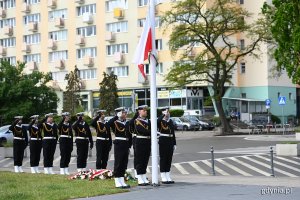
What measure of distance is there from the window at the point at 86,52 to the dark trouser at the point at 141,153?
64.2 meters

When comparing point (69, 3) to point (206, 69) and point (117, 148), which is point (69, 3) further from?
point (117, 148)

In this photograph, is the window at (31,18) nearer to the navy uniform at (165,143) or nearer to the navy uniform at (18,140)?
the navy uniform at (18,140)

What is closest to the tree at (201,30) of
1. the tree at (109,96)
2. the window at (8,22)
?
the tree at (109,96)

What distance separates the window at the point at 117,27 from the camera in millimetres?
77250

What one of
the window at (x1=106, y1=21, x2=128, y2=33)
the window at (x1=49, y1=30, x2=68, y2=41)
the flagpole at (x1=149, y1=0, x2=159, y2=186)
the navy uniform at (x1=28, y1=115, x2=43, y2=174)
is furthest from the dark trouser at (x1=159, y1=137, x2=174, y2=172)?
the window at (x1=49, y1=30, x2=68, y2=41)

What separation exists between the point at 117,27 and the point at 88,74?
7.40m

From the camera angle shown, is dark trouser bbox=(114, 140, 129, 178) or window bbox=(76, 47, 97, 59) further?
window bbox=(76, 47, 97, 59)

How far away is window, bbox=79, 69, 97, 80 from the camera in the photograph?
79412 millimetres

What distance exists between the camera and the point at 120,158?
1546cm

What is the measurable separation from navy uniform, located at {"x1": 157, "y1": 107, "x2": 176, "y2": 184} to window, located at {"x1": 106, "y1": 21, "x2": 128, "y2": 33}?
61327 mm

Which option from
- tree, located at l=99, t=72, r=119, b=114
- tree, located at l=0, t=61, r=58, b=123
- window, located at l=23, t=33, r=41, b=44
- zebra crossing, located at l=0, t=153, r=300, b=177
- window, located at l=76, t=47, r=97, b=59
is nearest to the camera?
zebra crossing, located at l=0, t=153, r=300, b=177

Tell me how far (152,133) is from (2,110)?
47.3 meters

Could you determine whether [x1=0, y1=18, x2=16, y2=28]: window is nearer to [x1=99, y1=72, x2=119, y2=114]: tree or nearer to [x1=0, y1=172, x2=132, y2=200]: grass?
[x1=99, y1=72, x2=119, y2=114]: tree

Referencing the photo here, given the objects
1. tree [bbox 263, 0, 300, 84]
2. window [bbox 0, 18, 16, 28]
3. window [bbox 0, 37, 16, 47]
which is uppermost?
window [bbox 0, 18, 16, 28]
